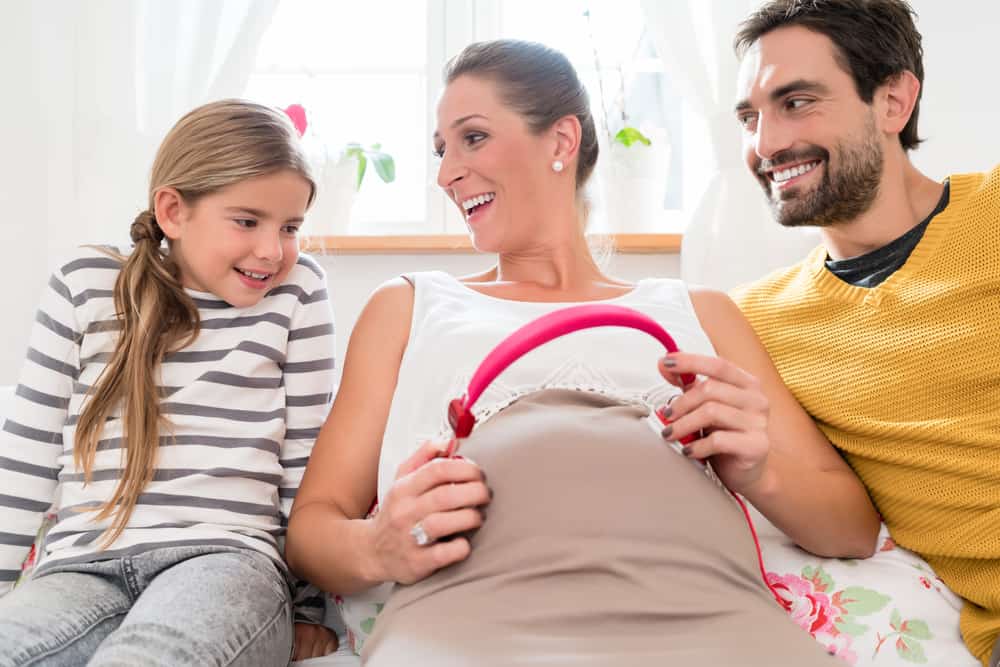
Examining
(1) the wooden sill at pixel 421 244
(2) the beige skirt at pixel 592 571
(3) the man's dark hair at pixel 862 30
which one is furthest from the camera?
(1) the wooden sill at pixel 421 244

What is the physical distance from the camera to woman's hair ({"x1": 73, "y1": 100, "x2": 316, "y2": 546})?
1.26 meters

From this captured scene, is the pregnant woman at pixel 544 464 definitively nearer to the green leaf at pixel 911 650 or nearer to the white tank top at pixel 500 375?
the white tank top at pixel 500 375

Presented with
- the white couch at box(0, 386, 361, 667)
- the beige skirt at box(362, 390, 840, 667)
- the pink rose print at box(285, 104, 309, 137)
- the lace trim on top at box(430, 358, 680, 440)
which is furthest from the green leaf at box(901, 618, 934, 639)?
the pink rose print at box(285, 104, 309, 137)

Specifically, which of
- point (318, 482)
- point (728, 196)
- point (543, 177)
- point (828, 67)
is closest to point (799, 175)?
point (828, 67)

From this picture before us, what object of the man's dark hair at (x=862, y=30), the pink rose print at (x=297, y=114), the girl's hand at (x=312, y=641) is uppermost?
the man's dark hair at (x=862, y=30)

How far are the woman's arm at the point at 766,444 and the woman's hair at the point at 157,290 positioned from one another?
0.65 metres

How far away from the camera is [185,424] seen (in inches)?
51.0

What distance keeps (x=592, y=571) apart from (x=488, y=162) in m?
0.68

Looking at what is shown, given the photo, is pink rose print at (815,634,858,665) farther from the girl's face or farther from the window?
the window

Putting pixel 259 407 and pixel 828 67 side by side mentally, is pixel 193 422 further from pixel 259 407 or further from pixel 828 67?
pixel 828 67

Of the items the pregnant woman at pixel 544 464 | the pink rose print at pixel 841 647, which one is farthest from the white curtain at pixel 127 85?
the pink rose print at pixel 841 647

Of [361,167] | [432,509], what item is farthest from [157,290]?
[361,167]

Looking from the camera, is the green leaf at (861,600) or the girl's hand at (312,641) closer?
the green leaf at (861,600)

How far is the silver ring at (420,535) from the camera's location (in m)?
0.91
